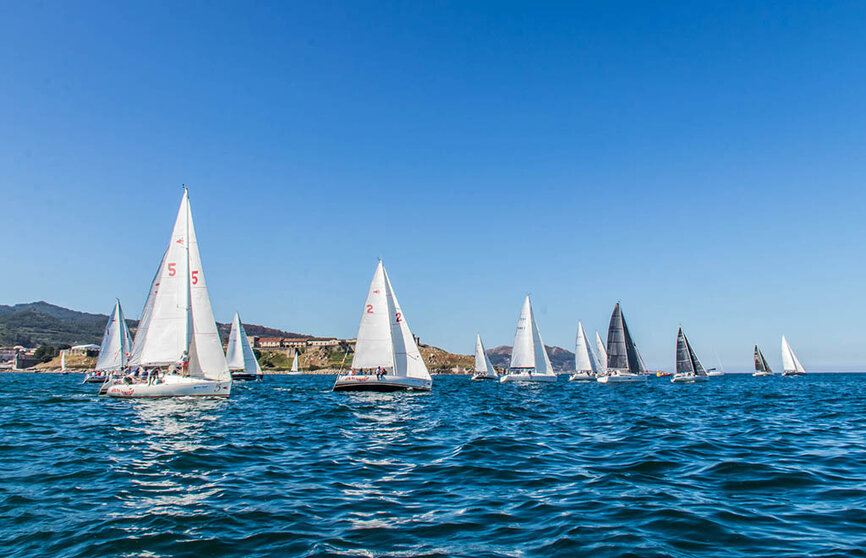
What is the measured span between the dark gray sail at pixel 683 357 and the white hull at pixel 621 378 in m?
12.1

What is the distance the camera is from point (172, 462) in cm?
1399

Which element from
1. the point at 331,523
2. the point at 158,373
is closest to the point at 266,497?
the point at 331,523

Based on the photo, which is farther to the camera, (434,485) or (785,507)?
(434,485)

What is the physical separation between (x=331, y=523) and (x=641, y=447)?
1121 centimetres

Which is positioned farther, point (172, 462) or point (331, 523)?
point (172, 462)

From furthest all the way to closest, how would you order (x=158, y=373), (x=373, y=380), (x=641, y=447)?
(x=373, y=380) → (x=158, y=373) → (x=641, y=447)

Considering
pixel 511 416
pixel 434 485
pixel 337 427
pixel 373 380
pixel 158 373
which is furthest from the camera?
pixel 373 380

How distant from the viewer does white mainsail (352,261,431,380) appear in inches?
1850

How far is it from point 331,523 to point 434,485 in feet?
11.3

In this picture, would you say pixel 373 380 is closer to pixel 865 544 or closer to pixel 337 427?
pixel 337 427

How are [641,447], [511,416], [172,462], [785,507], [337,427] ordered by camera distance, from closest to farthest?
[785,507] → [172,462] → [641,447] → [337,427] → [511,416]

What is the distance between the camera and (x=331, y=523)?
8617 mm

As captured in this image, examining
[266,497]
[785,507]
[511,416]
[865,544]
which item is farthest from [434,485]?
[511,416]

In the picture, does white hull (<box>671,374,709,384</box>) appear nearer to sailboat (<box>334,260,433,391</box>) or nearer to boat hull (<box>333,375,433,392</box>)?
sailboat (<box>334,260,433,391</box>)
